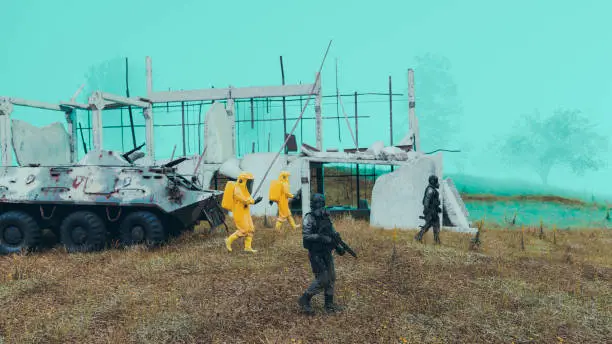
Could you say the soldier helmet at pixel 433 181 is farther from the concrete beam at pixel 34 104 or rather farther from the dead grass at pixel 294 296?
the concrete beam at pixel 34 104

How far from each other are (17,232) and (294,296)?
670cm

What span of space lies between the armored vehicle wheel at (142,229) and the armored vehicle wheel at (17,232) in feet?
6.15

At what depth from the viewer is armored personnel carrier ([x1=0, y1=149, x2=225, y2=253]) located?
30.0 feet

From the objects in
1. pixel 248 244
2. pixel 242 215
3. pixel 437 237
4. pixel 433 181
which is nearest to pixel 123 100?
pixel 242 215

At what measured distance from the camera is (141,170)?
9.40 m

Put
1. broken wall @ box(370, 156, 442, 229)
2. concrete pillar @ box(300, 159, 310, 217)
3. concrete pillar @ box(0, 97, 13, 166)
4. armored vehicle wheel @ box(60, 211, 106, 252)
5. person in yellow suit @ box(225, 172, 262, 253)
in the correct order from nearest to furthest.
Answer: person in yellow suit @ box(225, 172, 262, 253) → armored vehicle wheel @ box(60, 211, 106, 252) → broken wall @ box(370, 156, 442, 229) → concrete pillar @ box(300, 159, 310, 217) → concrete pillar @ box(0, 97, 13, 166)

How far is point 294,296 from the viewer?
6.19 metres

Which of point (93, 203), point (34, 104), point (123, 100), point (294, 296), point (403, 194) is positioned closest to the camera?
point (294, 296)

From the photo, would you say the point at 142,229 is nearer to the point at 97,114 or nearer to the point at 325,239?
the point at 325,239

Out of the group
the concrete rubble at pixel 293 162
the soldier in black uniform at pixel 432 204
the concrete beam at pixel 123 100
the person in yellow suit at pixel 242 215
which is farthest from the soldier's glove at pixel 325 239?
the concrete beam at pixel 123 100

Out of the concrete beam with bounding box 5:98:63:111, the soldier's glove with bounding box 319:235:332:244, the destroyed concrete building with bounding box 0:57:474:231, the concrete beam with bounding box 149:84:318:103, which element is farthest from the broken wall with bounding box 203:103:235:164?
the soldier's glove with bounding box 319:235:332:244

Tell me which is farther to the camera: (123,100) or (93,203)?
(123,100)

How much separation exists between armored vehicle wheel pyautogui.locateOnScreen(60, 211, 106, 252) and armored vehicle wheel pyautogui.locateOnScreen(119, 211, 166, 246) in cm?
43

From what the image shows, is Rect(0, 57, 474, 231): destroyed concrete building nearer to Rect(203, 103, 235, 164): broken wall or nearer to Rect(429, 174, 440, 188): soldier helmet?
Rect(203, 103, 235, 164): broken wall
